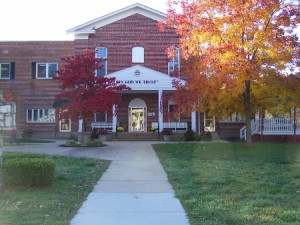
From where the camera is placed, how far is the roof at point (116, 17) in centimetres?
3331

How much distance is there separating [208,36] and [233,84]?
7.79 feet

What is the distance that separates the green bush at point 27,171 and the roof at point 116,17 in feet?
81.3

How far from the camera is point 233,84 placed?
63.9 feet

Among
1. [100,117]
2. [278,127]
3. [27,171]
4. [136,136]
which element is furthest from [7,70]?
[27,171]

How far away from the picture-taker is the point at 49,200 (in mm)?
8562

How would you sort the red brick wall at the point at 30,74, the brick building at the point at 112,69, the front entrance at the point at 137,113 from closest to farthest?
the brick building at the point at 112,69
the front entrance at the point at 137,113
the red brick wall at the point at 30,74

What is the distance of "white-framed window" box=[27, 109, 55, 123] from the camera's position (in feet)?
117

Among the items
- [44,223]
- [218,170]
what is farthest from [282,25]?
[44,223]

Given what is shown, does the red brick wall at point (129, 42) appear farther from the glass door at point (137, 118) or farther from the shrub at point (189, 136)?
the shrub at point (189, 136)

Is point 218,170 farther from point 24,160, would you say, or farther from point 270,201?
point 24,160

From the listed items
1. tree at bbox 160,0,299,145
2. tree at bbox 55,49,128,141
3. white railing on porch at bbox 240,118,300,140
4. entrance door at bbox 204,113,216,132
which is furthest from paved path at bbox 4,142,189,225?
entrance door at bbox 204,113,216,132

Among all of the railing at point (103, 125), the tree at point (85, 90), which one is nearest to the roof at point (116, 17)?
the railing at point (103, 125)

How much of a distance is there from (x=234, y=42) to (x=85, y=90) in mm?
8679

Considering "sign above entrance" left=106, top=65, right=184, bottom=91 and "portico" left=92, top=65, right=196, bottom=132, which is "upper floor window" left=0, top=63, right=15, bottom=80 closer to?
"portico" left=92, top=65, right=196, bottom=132
